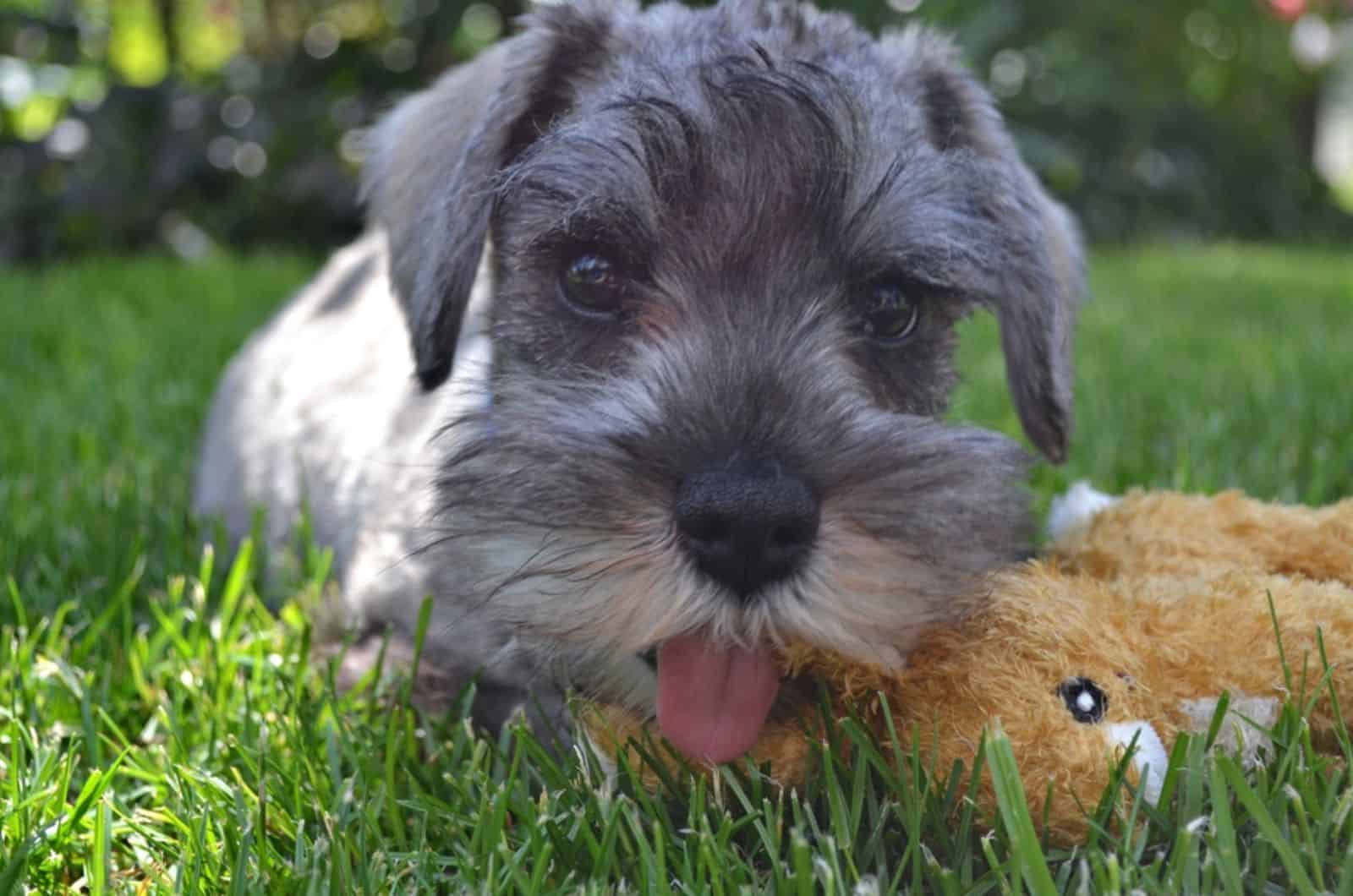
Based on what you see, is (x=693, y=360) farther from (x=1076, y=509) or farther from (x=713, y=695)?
(x=1076, y=509)

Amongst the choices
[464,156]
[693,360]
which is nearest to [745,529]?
[693,360]

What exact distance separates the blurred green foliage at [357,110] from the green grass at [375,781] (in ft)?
12.5

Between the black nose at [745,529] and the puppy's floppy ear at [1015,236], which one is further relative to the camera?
the puppy's floppy ear at [1015,236]

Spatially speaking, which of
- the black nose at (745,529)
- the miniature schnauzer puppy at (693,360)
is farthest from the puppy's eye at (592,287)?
the black nose at (745,529)

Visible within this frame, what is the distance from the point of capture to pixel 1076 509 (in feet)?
9.20

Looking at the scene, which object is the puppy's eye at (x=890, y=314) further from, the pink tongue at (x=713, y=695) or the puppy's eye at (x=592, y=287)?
the pink tongue at (x=713, y=695)

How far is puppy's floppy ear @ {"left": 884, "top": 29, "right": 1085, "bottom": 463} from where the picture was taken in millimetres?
2898

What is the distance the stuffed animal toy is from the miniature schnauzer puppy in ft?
0.25

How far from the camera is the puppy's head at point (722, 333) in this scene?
1.99 m

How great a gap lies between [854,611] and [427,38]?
315 inches

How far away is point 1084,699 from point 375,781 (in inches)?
Result: 43.6

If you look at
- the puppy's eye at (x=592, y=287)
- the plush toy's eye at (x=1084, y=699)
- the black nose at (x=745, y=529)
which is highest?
the puppy's eye at (x=592, y=287)

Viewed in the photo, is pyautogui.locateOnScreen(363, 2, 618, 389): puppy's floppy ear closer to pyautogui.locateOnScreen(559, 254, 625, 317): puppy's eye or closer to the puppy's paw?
pyautogui.locateOnScreen(559, 254, 625, 317): puppy's eye

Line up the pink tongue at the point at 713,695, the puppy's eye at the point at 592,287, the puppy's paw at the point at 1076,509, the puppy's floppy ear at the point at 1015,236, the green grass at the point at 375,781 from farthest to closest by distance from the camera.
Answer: the puppy's floppy ear at the point at 1015,236 < the puppy's paw at the point at 1076,509 < the puppy's eye at the point at 592,287 < the pink tongue at the point at 713,695 < the green grass at the point at 375,781
